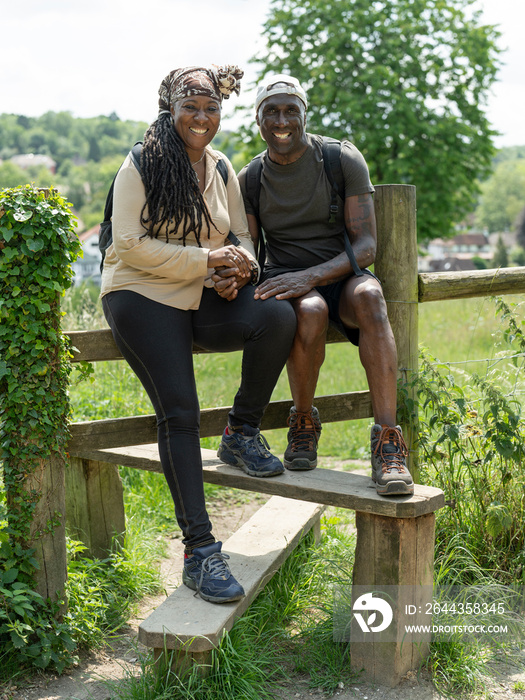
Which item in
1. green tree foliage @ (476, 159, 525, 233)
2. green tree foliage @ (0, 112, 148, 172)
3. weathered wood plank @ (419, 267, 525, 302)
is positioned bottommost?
weathered wood plank @ (419, 267, 525, 302)

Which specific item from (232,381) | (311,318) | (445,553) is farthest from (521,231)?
(311,318)

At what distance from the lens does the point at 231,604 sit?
2.64 m

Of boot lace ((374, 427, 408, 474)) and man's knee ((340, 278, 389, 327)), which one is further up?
man's knee ((340, 278, 389, 327))

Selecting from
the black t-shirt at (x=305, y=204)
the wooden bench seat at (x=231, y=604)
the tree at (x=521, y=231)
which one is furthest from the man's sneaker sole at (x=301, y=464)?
the tree at (x=521, y=231)

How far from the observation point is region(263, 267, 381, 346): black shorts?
3.17m

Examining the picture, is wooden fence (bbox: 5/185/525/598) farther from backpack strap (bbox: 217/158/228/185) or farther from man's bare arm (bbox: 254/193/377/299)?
backpack strap (bbox: 217/158/228/185)

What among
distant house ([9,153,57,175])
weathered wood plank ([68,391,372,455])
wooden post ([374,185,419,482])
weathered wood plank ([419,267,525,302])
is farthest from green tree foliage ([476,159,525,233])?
weathered wood plank ([68,391,372,455])

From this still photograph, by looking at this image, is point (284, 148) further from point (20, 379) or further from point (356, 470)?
point (356, 470)

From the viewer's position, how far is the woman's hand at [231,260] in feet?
9.50

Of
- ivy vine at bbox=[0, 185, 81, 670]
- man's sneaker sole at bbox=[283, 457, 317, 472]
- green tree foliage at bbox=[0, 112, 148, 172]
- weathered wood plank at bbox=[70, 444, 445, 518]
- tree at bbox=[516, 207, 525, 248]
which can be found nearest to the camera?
weathered wood plank at bbox=[70, 444, 445, 518]

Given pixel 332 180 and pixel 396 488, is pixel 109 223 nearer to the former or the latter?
pixel 332 180

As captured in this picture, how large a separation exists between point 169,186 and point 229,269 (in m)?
0.44

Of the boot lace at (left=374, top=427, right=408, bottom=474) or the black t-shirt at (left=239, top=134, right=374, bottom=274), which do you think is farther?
the black t-shirt at (left=239, top=134, right=374, bottom=274)
